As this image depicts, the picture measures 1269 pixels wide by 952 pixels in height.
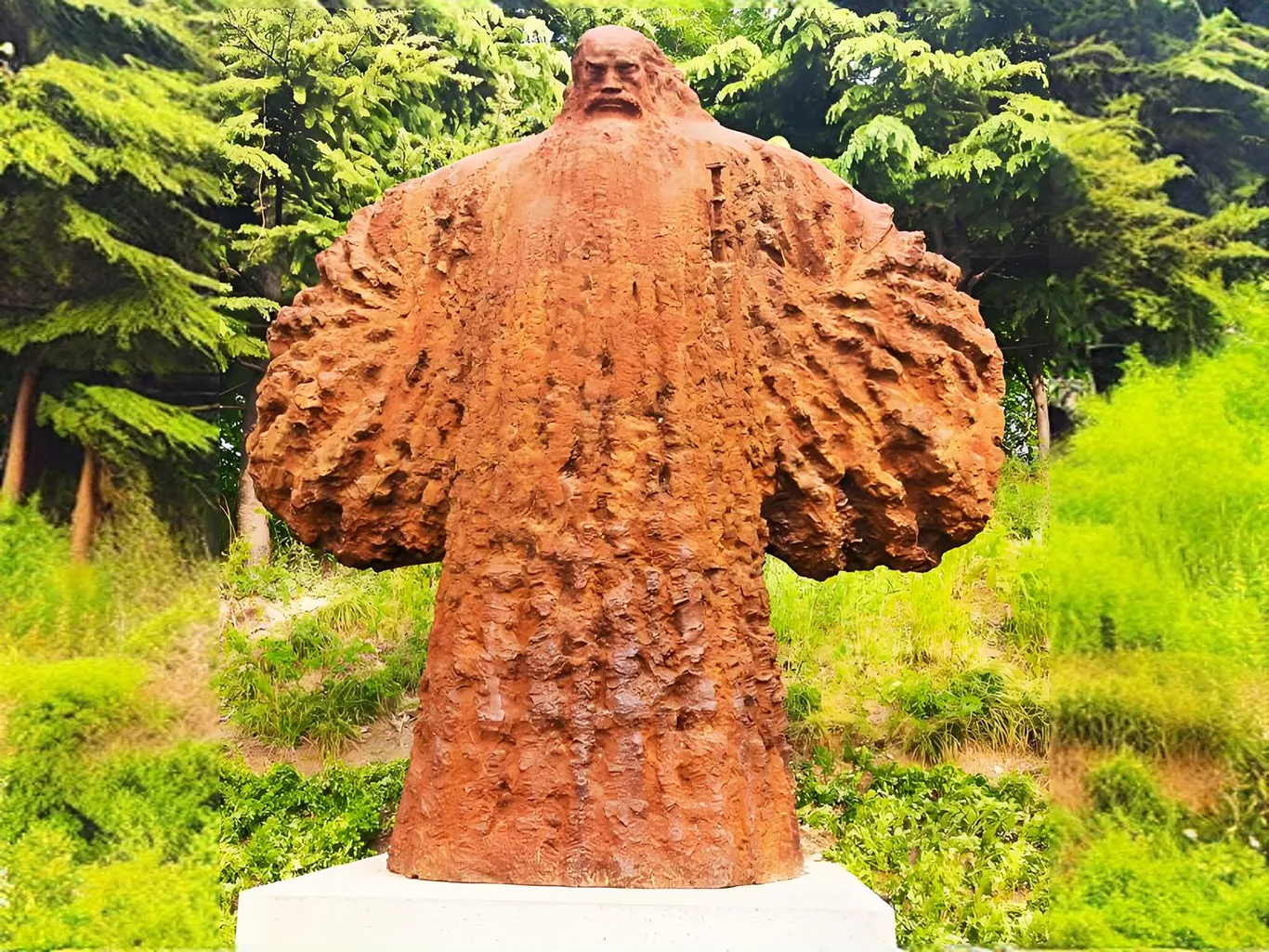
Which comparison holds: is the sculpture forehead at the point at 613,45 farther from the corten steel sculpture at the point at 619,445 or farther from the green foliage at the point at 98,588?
the green foliage at the point at 98,588

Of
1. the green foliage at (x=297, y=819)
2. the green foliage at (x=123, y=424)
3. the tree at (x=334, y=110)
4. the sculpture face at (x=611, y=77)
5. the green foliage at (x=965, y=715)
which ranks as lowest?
the green foliage at (x=297, y=819)

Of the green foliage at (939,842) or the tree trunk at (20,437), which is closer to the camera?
the green foliage at (939,842)

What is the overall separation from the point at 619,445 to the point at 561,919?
1.13 meters

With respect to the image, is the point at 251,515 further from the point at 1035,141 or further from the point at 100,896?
the point at 1035,141

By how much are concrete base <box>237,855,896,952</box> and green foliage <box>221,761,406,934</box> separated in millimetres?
2174

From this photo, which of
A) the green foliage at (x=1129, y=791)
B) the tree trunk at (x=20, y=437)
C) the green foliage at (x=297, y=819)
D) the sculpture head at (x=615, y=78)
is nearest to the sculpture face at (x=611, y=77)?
the sculpture head at (x=615, y=78)

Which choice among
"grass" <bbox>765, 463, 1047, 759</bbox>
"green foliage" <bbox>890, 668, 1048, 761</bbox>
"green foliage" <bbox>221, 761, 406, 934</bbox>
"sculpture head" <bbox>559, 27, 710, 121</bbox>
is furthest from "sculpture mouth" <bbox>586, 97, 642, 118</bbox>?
"green foliage" <bbox>890, 668, 1048, 761</bbox>

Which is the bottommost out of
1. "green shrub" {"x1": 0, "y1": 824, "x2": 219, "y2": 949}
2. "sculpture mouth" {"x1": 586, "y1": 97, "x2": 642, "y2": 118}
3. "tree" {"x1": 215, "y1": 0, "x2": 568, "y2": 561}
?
"green shrub" {"x1": 0, "y1": 824, "x2": 219, "y2": 949}

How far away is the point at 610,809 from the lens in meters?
2.79

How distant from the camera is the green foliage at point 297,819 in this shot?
4.92 metres

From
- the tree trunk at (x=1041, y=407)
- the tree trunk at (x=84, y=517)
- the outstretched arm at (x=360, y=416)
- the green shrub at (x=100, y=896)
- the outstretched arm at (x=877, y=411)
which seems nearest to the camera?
the outstretched arm at (x=877, y=411)

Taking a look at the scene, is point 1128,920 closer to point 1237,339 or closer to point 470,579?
point 1237,339

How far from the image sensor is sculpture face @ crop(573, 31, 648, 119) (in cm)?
333

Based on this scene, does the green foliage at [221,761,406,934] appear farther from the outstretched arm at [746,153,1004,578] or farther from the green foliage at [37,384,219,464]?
the outstretched arm at [746,153,1004,578]
